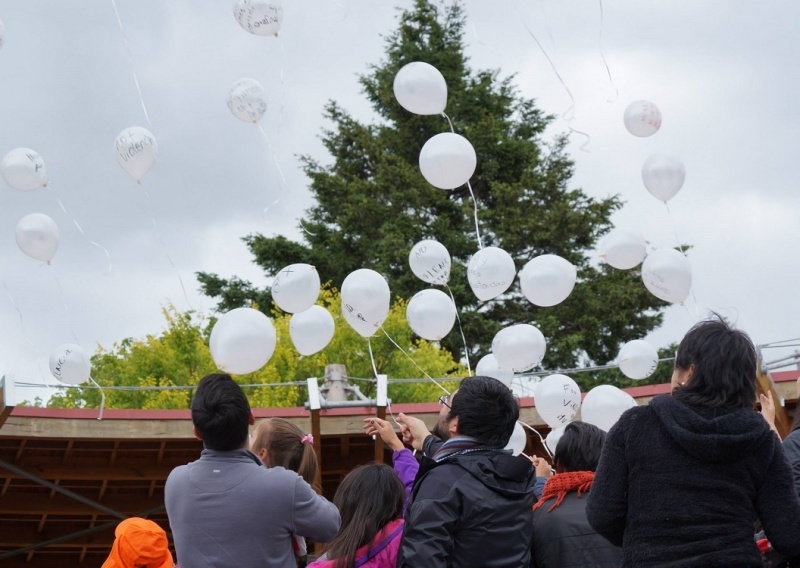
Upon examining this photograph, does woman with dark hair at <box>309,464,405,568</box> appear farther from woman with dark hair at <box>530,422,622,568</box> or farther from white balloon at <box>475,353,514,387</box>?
white balloon at <box>475,353,514,387</box>

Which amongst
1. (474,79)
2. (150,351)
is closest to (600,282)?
(474,79)

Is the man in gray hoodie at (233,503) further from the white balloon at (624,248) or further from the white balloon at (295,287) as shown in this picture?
the white balloon at (624,248)

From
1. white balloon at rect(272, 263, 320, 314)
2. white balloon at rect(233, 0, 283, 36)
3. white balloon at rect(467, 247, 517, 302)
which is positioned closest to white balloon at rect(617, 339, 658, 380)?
white balloon at rect(467, 247, 517, 302)

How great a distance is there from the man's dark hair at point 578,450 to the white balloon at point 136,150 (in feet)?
14.1

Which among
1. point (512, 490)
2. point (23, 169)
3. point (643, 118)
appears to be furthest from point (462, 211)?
point (512, 490)

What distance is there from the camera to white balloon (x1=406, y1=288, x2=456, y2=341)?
6191 millimetres

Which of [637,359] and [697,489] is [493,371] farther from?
[697,489]

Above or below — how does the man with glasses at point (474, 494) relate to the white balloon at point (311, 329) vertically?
below

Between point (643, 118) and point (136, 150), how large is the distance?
131 inches

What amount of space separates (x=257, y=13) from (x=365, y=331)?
7.00 feet

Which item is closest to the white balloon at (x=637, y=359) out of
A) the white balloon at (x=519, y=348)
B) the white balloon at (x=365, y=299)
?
the white balloon at (x=519, y=348)

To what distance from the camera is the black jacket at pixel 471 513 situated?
95.0 inches

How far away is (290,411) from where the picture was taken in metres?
6.53

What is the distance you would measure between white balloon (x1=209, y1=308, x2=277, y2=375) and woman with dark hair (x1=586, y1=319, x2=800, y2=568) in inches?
119
